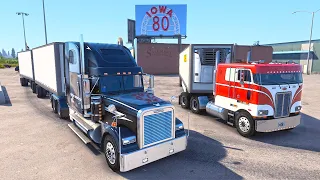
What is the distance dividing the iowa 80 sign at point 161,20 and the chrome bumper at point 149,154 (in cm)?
3933

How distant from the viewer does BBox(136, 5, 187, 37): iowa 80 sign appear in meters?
42.6

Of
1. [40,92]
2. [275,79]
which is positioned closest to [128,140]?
[275,79]

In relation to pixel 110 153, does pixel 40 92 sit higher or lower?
higher

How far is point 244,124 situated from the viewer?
841 cm

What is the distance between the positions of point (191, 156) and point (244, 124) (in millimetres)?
2991

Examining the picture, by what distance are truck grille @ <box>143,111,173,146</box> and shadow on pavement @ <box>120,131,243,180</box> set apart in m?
0.88

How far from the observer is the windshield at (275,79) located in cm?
786

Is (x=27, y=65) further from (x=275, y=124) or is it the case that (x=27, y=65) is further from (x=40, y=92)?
(x=275, y=124)

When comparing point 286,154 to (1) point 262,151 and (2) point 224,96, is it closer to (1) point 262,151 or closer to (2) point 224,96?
(1) point 262,151

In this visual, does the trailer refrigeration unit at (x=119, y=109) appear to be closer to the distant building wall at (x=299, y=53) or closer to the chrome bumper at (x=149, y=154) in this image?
the chrome bumper at (x=149, y=154)

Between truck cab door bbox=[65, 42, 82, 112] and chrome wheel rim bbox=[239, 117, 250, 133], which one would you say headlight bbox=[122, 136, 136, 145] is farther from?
chrome wheel rim bbox=[239, 117, 250, 133]

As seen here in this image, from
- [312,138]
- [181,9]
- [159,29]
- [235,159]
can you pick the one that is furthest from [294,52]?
[235,159]

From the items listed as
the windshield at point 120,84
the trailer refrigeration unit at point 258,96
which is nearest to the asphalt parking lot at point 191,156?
the trailer refrigeration unit at point 258,96

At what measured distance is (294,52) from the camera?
166 feet
